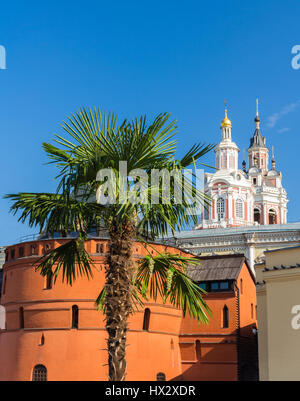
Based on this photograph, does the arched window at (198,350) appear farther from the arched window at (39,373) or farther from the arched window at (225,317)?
the arched window at (39,373)

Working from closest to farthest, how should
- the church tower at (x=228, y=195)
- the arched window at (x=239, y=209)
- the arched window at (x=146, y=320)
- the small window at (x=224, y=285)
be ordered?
the arched window at (x=146, y=320) < the small window at (x=224, y=285) < the church tower at (x=228, y=195) < the arched window at (x=239, y=209)

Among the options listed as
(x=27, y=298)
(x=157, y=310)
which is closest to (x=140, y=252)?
(x=157, y=310)

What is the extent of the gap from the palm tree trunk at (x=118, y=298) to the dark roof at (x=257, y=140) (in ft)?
318

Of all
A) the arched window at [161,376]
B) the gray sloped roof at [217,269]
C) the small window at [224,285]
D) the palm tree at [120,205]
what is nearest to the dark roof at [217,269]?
the gray sloped roof at [217,269]

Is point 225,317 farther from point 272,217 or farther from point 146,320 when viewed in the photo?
point 272,217

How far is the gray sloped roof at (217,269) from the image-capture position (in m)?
32.2

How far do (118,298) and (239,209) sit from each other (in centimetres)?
8015

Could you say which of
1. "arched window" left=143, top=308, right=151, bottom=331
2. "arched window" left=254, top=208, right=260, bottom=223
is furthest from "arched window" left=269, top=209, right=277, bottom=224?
"arched window" left=143, top=308, right=151, bottom=331

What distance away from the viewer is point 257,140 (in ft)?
352

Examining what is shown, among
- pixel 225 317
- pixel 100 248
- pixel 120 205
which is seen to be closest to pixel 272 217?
pixel 225 317

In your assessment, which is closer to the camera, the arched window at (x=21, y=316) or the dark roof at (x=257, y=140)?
the arched window at (x=21, y=316)

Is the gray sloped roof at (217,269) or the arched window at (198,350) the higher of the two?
the gray sloped roof at (217,269)

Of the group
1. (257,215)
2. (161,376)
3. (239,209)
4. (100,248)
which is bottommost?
(161,376)

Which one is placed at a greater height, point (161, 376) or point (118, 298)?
point (118, 298)
